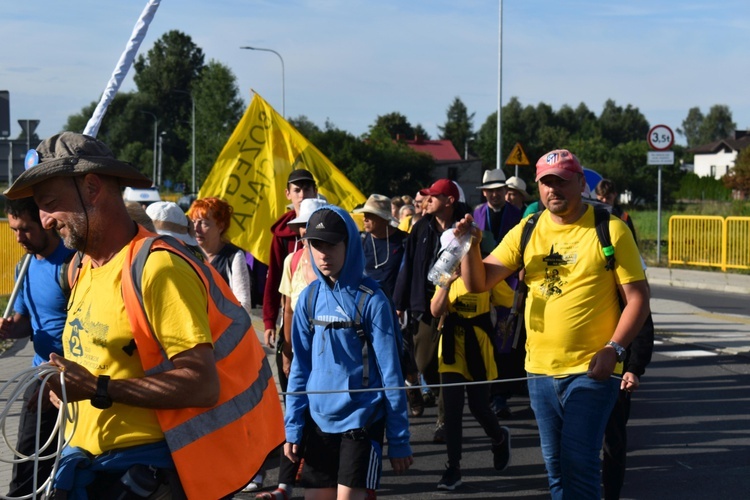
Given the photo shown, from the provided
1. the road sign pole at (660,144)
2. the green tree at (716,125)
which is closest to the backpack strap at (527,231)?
the road sign pole at (660,144)

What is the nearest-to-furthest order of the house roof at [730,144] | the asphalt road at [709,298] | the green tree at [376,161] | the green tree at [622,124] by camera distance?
1. the asphalt road at [709,298]
2. the green tree at [376,161]
3. the house roof at [730,144]
4. the green tree at [622,124]

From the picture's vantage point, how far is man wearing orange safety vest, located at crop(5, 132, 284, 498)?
273cm

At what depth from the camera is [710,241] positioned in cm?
2364

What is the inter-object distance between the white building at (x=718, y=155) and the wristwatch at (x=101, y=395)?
124098 millimetres

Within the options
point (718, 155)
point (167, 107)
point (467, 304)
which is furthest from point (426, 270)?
point (718, 155)

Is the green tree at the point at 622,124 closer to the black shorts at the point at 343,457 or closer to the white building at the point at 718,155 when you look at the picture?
the white building at the point at 718,155

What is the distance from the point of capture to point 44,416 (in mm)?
4391

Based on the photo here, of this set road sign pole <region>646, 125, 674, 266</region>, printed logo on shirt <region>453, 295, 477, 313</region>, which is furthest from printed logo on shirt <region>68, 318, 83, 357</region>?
road sign pole <region>646, 125, 674, 266</region>

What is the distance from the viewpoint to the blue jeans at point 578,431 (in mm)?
4551

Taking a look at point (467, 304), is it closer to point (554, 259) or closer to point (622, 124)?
point (554, 259)

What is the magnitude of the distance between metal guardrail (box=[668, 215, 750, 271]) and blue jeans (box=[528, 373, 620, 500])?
1935 cm

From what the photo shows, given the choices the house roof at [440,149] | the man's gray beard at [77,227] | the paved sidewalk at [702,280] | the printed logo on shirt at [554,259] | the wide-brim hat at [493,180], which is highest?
the house roof at [440,149]

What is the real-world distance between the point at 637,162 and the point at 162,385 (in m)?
70.2

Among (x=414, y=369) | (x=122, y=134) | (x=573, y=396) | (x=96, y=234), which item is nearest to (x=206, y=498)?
(x=96, y=234)
